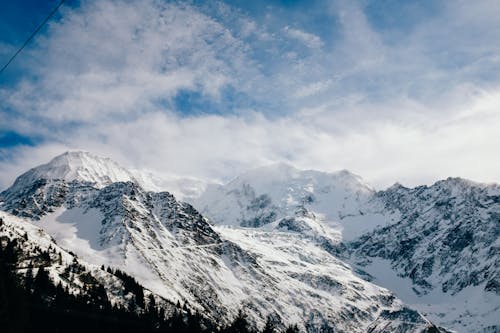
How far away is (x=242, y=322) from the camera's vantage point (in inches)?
4318

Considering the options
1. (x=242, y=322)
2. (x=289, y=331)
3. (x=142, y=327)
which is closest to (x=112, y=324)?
(x=142, y=327)

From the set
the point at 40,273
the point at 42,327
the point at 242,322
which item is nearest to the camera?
the point at 242,322

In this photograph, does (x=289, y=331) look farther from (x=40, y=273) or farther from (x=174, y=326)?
(x=40, y=273)

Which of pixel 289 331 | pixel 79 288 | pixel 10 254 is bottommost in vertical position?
pixel 289 331

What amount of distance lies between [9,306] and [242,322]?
1841 inches

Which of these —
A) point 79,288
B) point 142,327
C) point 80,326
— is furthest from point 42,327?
point 79,288

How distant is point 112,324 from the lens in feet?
468

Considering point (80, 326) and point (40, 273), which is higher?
point (40, 273)

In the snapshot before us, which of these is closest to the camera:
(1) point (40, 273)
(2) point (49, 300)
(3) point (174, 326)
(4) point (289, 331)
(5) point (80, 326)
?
(4) point (289, 331)

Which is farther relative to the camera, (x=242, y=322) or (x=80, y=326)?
(x=80, y=326)

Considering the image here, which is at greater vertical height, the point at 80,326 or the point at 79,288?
the point at 79,288

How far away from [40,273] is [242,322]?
96.2m

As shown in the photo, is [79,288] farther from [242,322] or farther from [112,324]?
[242,322]

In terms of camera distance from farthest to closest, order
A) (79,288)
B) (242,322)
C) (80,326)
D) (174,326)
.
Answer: (79,288) < (174,326) < (80,326) < (242,322)
